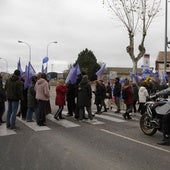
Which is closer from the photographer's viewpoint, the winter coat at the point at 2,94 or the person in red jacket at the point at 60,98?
the winter coat at the point at 2,94

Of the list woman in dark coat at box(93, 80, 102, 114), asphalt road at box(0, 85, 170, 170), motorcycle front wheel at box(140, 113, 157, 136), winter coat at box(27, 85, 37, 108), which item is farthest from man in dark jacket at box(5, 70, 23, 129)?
woman in dark coat at box(93, 80, 102, 114)

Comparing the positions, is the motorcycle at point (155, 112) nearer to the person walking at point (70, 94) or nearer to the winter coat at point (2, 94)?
the winter coat at point (2, 94)

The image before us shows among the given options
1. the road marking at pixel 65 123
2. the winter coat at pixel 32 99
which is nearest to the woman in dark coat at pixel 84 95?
the road marking at pixel 65 123

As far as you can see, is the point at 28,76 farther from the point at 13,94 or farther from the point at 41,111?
the point at 13,94

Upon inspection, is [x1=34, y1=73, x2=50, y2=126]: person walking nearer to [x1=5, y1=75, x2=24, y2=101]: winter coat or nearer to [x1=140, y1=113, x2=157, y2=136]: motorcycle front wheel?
[x1=5, y1=75, x2=24, y2=101]: winter coat

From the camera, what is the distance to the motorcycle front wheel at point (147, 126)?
999 centimetres

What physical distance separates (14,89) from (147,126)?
4.03m

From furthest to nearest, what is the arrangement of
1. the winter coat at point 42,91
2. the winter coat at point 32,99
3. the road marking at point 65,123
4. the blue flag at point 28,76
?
1. the blue flag at point 28,76
2. the winter coat at point 32,99
3. the road marking at point 65,123
4. the winter coat at point 42,91

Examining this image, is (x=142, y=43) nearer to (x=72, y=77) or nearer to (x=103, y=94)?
(x=103, y=94)

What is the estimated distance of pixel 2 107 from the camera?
12.1 meters

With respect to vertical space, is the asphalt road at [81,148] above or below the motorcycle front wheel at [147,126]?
below

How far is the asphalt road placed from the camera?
265 inches

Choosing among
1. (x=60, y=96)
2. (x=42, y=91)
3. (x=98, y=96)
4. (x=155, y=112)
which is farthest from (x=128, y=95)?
(x=155, y=112)

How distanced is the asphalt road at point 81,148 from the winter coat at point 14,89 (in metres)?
0.97
